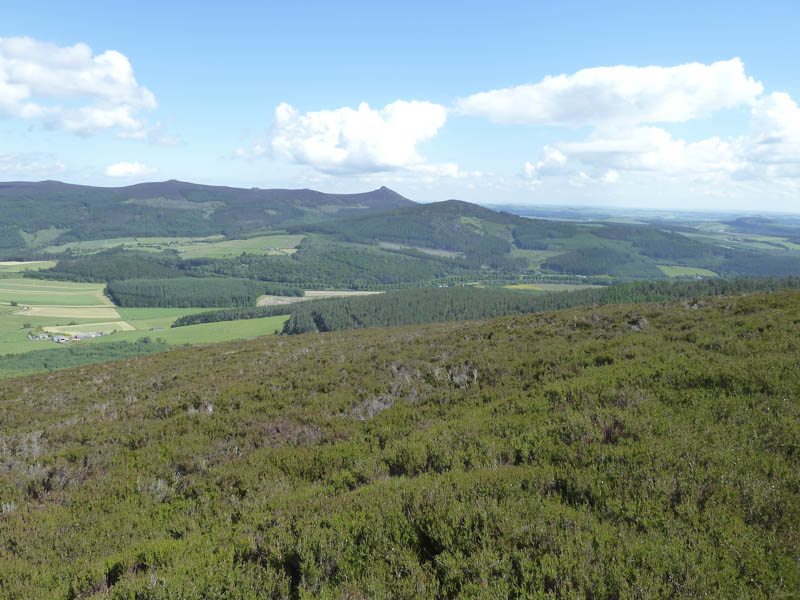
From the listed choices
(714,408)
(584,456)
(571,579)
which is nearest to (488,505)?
(571,579)

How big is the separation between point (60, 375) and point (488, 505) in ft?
95.4

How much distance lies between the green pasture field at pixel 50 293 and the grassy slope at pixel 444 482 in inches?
6514

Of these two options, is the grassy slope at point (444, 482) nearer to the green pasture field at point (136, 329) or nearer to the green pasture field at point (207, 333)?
the green pasture field at point (136, 329)

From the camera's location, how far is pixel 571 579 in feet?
13.3

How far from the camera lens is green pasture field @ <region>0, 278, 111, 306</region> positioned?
5335 inches

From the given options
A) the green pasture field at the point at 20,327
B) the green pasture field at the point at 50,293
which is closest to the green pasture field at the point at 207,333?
the green pasture field at the point at 20,327

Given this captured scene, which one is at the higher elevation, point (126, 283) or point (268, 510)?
point (268, 510)

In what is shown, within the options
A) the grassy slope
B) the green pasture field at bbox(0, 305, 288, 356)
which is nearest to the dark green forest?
the green pasture field at bbox(0, 305, 288, 356)

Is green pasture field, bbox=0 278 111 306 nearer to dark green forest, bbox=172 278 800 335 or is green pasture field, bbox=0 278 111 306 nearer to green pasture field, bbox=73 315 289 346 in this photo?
dark green forest, bbox=172 278 800 335

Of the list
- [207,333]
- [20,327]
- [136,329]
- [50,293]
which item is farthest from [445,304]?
[50,293]

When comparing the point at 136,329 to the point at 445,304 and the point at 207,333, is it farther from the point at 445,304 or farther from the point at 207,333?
the point at 445,304

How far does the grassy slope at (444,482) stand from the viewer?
436 centimetres

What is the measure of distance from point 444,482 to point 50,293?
202046 mm

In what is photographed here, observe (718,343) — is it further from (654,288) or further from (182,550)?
(654,288)
